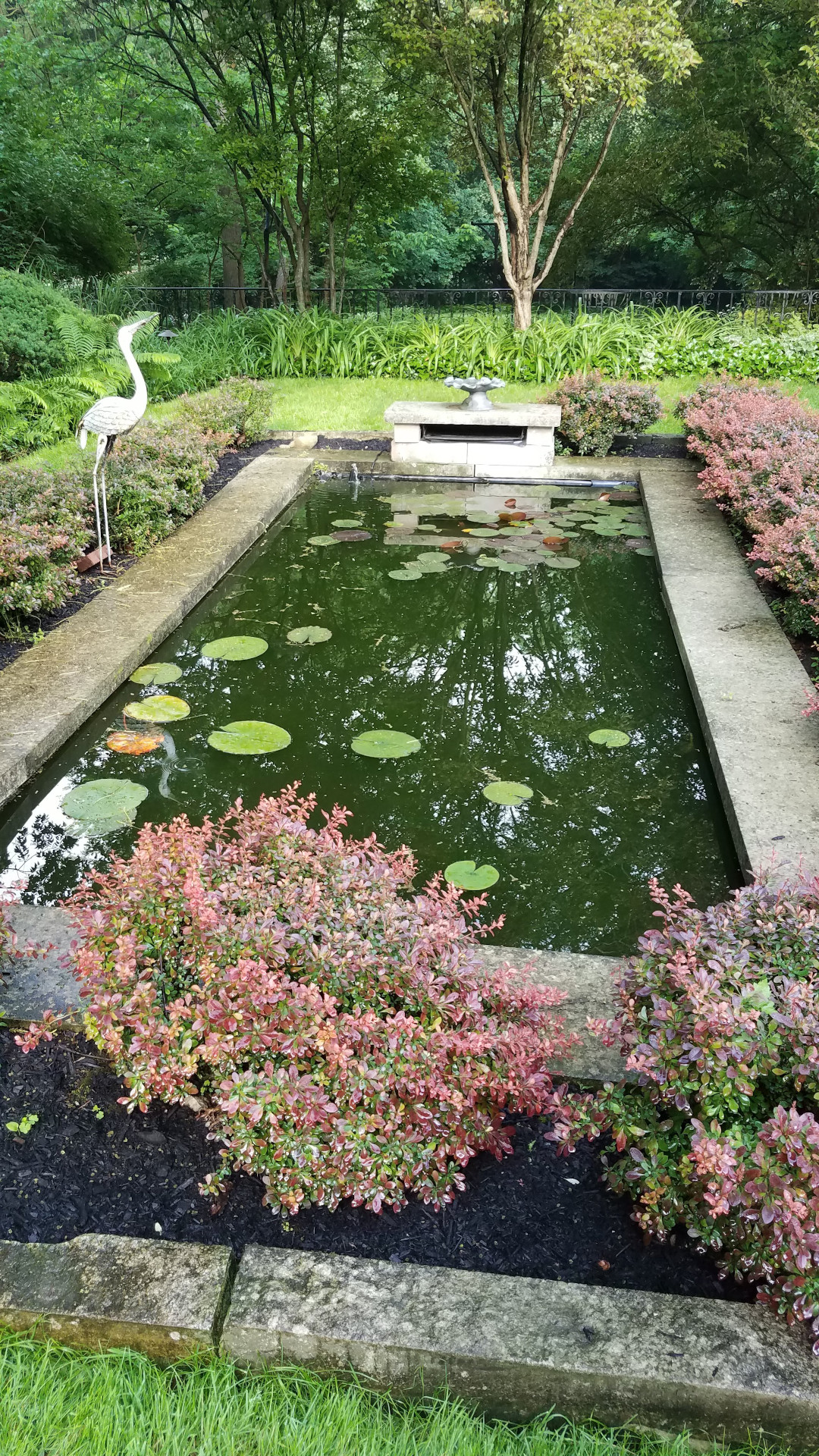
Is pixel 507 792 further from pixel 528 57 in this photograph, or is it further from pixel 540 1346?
pixel 528 57

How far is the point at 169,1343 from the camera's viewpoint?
156 centimetres

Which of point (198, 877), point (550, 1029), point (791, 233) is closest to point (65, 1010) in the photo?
point (198, 877)

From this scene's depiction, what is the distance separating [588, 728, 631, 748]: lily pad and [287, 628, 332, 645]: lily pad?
1546mm

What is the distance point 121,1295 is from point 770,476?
5.35m

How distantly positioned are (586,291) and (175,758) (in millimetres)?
13844

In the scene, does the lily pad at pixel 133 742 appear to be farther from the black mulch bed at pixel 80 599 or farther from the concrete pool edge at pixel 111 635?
the black mulch bed at pixel 80 599

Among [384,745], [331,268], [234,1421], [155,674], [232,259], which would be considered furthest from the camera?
[232,259]

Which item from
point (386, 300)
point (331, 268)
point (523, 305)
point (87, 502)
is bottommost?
point (87, 502)

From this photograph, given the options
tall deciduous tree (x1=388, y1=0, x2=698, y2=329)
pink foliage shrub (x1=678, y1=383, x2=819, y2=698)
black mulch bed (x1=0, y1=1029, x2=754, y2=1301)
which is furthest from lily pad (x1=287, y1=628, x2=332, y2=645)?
tall deciduous tree (x1=388, y1=0, x2=698, y2=329)

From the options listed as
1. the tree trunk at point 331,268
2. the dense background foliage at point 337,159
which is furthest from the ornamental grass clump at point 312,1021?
the tree trunk at point 331,268

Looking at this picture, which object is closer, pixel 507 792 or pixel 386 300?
pixel 507 792

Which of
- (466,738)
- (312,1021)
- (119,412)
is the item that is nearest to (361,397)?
(119,412)

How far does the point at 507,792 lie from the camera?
11.5 ft

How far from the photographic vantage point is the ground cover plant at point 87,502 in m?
4.50
